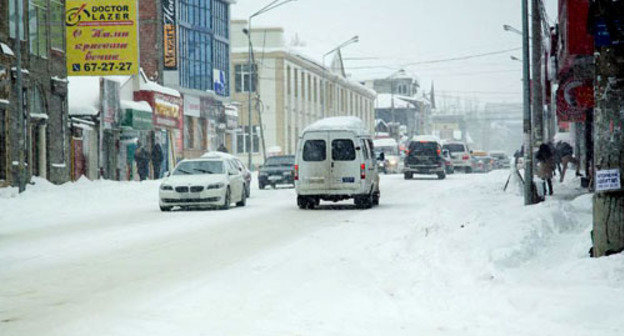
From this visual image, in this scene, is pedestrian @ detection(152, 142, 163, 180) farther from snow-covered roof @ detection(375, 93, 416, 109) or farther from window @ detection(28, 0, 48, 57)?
snow-covered roof @ detection(375, 93, 416, 109)

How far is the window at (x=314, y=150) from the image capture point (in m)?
25.5

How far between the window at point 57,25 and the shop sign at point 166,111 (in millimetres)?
11790

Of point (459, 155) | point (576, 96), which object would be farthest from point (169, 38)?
→ point (576, 96)

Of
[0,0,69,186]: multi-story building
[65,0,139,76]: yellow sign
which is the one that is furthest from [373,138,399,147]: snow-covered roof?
[0,0,69,186]: multi-story building

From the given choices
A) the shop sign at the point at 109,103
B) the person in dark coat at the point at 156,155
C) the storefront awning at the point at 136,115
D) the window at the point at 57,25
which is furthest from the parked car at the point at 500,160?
the window at the point at 57,25

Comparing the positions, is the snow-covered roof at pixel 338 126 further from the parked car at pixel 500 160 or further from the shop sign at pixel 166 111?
the parked car at pixel 500 160

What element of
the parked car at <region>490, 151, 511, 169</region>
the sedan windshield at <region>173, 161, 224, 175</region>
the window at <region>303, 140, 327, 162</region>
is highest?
the window at <region>303, 140, 327, 162</region>

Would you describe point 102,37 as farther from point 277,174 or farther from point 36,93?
point 277,174

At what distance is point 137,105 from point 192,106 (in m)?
11.3

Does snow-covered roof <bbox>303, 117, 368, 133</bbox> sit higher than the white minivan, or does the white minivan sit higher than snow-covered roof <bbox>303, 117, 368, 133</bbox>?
snow-covered roof <bbox>303, 117, 368, 133</bbox>

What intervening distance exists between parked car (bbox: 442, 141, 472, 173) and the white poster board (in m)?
50.9

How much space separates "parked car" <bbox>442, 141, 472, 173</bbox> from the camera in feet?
→ 201

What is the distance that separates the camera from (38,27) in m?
37.6

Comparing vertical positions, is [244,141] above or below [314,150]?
above
